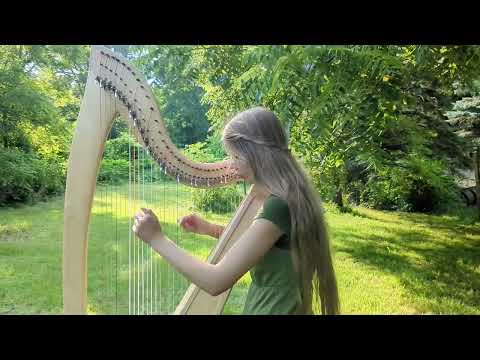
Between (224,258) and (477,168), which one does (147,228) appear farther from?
(477,168)

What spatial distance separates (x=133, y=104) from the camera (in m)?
1.14

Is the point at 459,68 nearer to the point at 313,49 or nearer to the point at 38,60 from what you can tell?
the point at 313,49

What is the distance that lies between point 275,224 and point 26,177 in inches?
139

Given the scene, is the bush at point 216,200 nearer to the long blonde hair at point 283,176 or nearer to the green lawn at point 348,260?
the green lawn at point 348,260

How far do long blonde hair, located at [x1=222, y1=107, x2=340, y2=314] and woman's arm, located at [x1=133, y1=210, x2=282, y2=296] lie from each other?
0.07 m

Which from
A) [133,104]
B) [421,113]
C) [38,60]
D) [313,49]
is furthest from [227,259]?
[38,60]

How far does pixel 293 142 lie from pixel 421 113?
1.31m

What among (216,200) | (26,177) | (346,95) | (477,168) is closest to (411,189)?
(477,168)

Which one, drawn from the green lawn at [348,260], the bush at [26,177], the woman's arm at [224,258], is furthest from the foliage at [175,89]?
the woman's arm at [224,258]

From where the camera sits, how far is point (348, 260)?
11.9ft

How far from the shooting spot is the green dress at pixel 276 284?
3.21ft

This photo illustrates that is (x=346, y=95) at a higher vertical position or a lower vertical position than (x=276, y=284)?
higher

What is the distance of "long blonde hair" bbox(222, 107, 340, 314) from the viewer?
3.17ft

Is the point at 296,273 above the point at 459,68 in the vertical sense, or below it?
below
